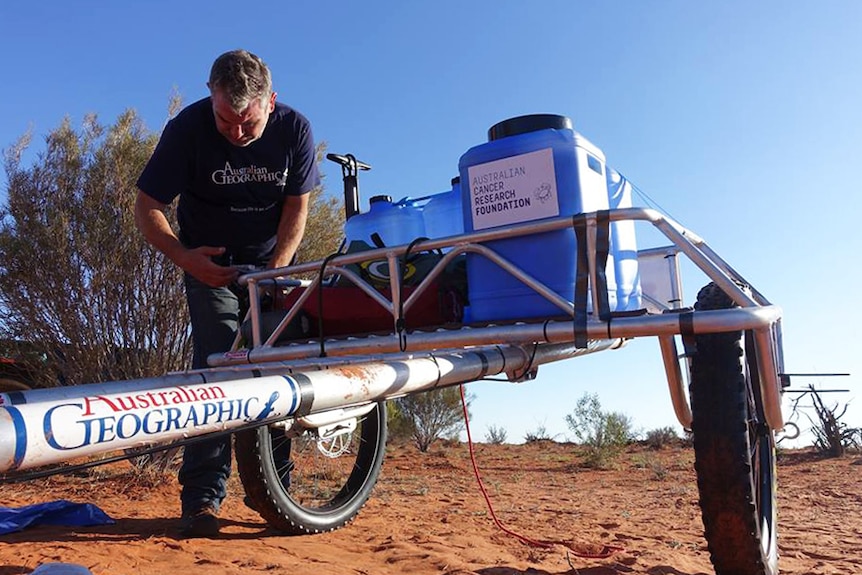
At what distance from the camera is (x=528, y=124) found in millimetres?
2689

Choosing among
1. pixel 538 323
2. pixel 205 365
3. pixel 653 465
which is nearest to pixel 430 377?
pixel 538 323

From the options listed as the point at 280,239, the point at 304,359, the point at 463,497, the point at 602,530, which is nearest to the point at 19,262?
the point at 280,239

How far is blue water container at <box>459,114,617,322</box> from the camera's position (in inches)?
97.1

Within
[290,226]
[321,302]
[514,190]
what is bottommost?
[321,302]

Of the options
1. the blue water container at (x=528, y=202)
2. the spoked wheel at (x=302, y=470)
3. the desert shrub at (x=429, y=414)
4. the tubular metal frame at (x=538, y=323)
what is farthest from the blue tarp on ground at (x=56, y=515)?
the desert shrub at (x=429, y=414)

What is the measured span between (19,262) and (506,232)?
561cm

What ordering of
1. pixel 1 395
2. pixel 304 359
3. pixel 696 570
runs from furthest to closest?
pixel 696 570 → pixel 304 359 → pixel 1 395

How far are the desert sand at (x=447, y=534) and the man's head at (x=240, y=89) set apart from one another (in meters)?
1.88

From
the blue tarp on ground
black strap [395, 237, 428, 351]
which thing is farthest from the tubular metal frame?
the blue tarp on ground

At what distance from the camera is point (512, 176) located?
2.57 metres

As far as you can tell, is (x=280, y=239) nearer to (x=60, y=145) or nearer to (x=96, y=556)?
(x=96, y=556)

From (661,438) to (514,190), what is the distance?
435 inches

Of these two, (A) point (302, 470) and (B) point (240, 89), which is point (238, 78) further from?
(A) point (302, 470)

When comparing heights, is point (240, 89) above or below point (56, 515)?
above
